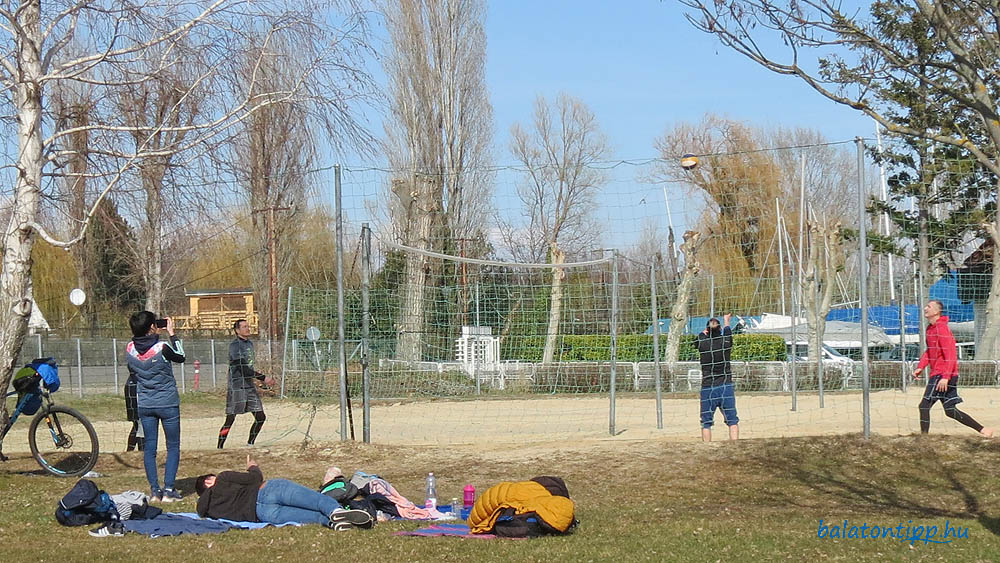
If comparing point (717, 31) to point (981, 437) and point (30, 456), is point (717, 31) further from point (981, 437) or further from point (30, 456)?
point (30, 456)

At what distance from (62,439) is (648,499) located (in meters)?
5.62

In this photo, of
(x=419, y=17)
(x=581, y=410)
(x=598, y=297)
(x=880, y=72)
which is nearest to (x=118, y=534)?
(x=880, y=72)

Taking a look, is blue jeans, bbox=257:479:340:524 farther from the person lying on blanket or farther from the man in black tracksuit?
the man in black tracksuit

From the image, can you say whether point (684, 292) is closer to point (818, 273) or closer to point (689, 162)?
point (818, 273)

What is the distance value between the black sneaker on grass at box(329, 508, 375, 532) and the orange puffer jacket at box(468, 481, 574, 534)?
71 centimetres

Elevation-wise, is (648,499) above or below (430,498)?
below

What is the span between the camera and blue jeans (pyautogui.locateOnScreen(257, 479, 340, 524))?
7023mm

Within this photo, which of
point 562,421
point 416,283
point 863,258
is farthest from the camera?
point 562,421

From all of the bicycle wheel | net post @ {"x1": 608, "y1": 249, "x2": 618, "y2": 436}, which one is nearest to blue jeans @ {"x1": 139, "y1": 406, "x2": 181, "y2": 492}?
the bicycle wheel

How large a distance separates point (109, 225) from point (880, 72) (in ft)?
21.9

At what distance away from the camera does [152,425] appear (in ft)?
27.0

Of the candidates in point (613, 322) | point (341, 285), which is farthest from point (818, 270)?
point (341, 285)

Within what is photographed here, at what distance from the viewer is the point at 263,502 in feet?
23.3

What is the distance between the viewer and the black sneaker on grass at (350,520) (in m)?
6.76
